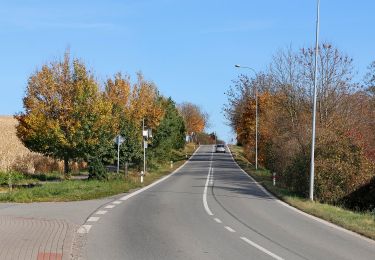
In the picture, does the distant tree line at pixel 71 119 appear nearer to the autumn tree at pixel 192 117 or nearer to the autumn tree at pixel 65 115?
the autumn tree at pixel 65 115

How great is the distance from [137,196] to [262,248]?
14094mm

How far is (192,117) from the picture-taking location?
150 m

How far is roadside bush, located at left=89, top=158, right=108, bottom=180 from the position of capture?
3319 cm

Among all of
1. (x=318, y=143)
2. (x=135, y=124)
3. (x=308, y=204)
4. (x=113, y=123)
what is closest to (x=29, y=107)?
(x=113, y=123)

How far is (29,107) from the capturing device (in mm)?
36250

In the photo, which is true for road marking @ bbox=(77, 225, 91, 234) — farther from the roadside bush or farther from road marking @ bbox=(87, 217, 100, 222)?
the roadside bush

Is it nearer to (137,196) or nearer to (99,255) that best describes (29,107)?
(137,196)

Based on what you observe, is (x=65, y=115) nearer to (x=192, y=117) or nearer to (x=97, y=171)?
(x=97, y=171)

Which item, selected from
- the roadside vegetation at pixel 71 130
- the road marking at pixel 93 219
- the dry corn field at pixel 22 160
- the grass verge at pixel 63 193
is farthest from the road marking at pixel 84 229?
the dry corn field at pixel 22 160

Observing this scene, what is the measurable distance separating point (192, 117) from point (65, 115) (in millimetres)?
114975

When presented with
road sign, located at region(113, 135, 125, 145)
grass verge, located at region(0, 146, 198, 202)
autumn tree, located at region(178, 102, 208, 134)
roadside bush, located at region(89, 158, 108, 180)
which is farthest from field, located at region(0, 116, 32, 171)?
autumn tree, located at region(178, 102, 208, 134)

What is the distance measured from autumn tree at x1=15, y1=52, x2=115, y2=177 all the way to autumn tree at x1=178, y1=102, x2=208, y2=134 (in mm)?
108724

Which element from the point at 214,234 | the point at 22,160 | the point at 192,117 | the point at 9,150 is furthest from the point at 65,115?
the point at 192,117

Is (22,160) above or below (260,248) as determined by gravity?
above
